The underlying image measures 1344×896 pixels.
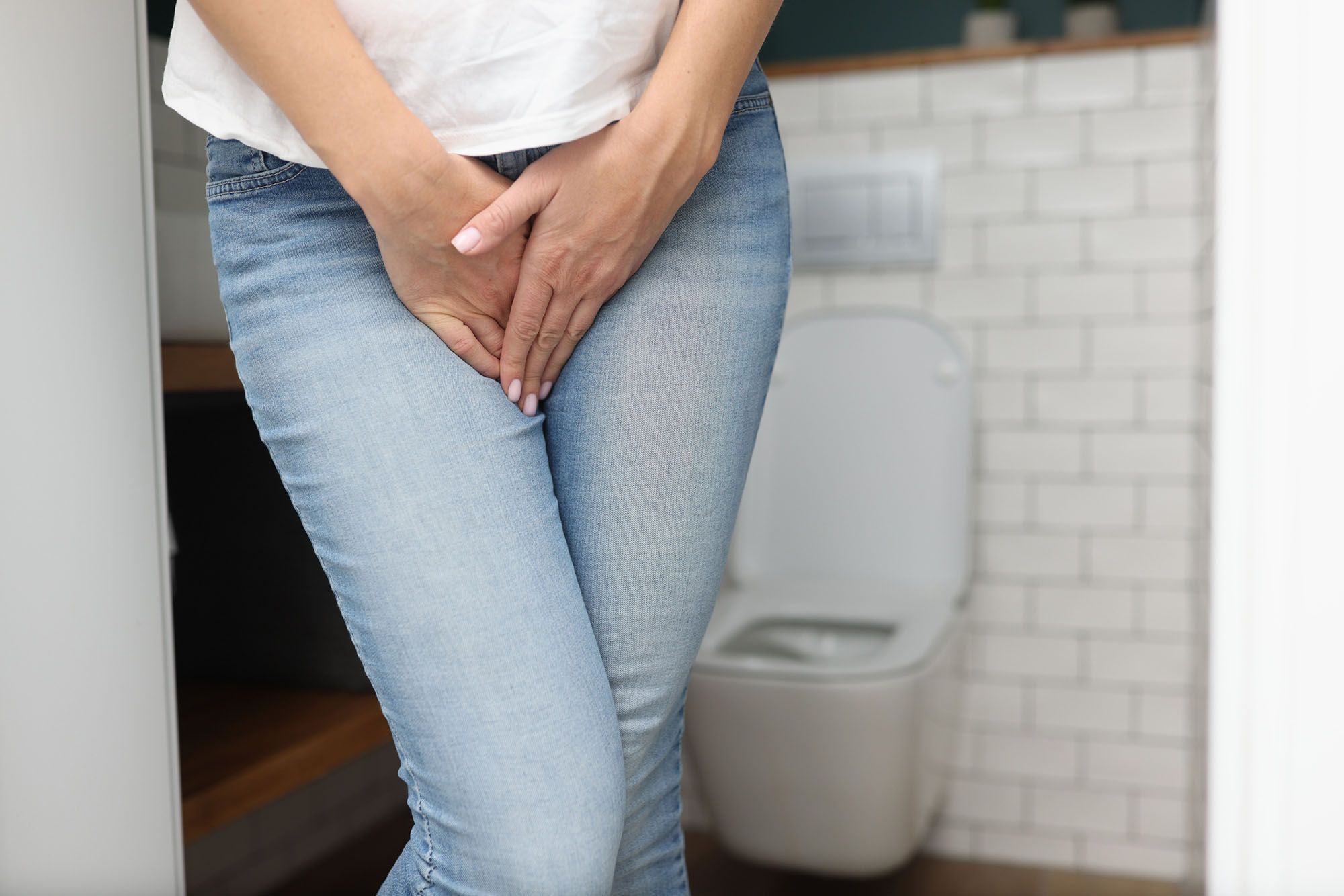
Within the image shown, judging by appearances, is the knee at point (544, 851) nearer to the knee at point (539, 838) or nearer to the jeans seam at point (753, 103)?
the knee at point (539, 838)

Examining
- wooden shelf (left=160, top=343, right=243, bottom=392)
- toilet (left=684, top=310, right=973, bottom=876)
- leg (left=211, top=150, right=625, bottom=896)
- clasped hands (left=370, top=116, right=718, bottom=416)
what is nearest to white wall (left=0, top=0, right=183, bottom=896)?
wooden shelf (left=160, top=343, right=243, bottom=392)

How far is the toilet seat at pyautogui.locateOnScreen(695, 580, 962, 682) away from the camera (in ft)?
4.88

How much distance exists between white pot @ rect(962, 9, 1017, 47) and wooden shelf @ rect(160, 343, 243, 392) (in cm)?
137

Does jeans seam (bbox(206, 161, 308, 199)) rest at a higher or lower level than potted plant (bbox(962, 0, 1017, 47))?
higher

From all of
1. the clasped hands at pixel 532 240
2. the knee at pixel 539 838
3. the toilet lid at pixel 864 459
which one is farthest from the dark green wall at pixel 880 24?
the knee at pixel 539 838

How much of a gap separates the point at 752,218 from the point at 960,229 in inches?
50.5

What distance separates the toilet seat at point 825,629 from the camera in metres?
1.49

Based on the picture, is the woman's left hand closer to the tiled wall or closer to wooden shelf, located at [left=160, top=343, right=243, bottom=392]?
wooden shelf, located at [left=160, top=343, right=243, bottom=392]

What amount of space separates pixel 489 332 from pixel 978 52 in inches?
57.5

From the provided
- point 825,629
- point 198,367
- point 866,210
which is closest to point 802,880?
point 825,629

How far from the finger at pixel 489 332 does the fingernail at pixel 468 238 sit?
0.06 m

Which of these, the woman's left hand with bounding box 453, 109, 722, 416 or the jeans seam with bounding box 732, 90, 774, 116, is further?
the jeans seam with bounding box 732, 90, 774, 116

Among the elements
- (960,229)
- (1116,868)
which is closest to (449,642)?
(960,229)

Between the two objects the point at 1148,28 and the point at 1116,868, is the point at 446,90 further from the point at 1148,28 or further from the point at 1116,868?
the point at 1116,868
